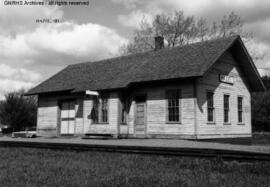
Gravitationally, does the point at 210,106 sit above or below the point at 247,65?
below

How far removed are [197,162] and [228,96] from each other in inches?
516

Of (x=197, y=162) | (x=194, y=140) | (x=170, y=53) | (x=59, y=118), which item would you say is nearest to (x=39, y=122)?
(x=59, y=118)

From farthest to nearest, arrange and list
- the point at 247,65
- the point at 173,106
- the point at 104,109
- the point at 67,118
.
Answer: the point at 67,118 < the point at 247,65 < the point at 104,109 < the point at 173,106

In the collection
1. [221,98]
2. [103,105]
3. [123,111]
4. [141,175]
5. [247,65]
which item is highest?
[247,65]

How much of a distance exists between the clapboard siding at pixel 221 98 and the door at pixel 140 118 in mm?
3540

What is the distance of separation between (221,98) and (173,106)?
11.2 feet

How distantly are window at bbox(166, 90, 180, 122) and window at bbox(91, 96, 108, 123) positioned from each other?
455 centimetres

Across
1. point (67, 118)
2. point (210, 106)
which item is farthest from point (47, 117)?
point (210, 106)

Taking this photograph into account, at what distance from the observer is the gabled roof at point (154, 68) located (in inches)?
732

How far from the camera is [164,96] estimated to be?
19.3m

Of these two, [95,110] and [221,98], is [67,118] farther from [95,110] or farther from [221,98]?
[221,98]

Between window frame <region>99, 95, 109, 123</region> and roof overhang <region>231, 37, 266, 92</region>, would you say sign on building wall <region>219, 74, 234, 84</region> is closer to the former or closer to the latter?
roof overhang <region>231, 37, 266, 92</region>

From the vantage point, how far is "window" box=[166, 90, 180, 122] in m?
18.8

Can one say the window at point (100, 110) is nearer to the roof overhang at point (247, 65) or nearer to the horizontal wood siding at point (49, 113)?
the horizontal wood siding at point (49, 113)
